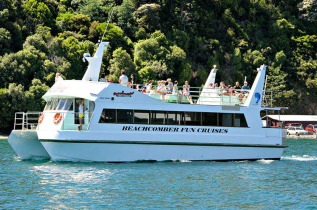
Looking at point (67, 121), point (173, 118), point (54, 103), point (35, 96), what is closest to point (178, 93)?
point (173, 118)

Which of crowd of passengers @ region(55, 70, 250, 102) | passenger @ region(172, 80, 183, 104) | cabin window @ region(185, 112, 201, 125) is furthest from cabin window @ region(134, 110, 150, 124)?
cabin window @ region(185, 112, 201, 125)

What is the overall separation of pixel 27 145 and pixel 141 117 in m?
6.16

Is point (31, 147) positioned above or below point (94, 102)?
below

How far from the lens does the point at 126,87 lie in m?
30.1

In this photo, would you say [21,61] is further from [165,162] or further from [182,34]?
[165,162]

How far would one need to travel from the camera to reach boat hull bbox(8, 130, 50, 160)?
30688 mm

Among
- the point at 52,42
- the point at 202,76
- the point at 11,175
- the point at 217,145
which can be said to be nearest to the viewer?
the point at 11,175

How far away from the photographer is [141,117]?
99.7ft

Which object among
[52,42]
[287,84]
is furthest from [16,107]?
[287,84]

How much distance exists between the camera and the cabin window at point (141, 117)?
3027 cm

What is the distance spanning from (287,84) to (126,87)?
52.7 m

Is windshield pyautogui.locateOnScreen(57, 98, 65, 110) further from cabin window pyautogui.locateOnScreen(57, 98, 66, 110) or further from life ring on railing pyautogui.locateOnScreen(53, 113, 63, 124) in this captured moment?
life ring on railing pyautogui.locateOnScreen(53, 113, 63, 124)

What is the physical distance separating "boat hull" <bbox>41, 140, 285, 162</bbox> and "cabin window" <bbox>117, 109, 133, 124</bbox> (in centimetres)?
104

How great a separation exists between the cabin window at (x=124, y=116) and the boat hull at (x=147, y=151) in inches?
40.9
